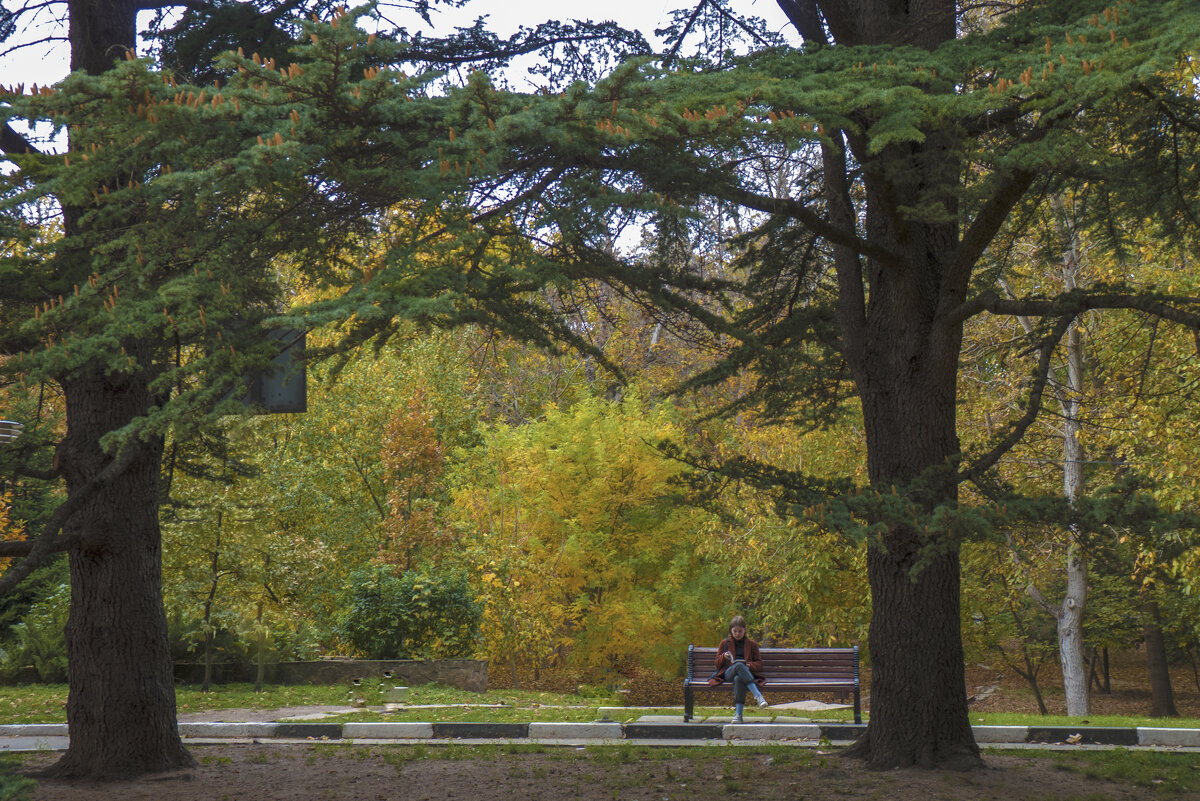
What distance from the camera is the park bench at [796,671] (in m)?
12.3

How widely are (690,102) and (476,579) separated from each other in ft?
48.6

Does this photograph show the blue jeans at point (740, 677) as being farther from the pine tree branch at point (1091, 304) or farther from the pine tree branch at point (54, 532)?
the pine tree branch at point (54, 532)

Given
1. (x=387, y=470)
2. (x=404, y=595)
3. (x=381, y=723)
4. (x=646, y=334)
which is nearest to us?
(x=381, y=723)

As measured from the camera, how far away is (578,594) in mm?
21031

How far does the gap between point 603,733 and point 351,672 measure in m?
6.21

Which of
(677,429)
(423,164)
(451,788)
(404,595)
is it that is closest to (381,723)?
(451,788)

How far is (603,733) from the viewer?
11.2 meters

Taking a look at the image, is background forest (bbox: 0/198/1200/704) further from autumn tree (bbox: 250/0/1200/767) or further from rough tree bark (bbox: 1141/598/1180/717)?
autumn tree (bbox: 250/0/1200/767)

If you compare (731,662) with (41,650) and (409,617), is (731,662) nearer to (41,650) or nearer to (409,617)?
(409,617)

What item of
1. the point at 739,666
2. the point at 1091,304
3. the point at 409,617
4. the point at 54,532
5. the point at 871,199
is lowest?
the point at 739,666

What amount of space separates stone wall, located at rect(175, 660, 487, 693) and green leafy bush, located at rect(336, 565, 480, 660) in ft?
1.63

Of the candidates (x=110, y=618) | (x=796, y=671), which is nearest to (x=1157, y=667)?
(x=796, y=671)

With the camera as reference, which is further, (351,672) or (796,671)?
(351,672)

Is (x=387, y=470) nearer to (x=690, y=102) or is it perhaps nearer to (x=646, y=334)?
(x=646, y=334)
